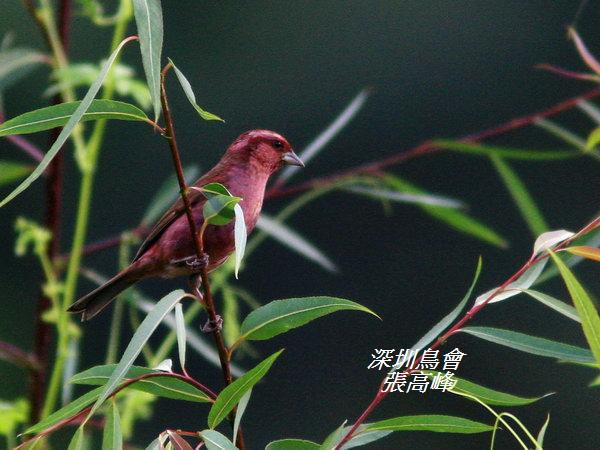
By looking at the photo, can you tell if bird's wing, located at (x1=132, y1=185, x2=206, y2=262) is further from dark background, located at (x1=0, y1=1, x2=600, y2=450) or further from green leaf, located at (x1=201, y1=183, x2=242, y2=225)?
dark background, located at (x1=0, y1=1, x2=600, y2=450)

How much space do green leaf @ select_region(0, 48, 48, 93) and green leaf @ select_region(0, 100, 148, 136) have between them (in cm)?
162

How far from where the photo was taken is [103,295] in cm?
343

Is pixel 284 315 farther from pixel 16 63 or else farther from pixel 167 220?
pixel 16 63

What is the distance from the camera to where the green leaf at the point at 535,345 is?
224cm

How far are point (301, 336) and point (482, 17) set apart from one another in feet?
13.7

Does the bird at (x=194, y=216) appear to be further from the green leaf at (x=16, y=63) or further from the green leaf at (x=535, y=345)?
the green leaf at (x=535, y=345)

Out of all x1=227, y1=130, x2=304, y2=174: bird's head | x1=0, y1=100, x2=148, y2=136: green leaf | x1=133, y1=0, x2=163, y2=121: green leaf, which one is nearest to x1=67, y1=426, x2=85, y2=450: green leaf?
x1=0, y1=100, x2=148, y2=136: green leaf

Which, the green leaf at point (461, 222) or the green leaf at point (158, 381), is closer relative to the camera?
the green leaf at point (158, 381)

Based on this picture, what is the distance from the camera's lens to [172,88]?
1101cm

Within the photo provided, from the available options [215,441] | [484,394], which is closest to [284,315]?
[215,441]

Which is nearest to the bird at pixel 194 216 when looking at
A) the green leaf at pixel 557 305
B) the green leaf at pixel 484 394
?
the green leaf at pixel 484 394

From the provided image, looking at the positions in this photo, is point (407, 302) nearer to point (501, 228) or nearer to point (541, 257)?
point (501, 228)

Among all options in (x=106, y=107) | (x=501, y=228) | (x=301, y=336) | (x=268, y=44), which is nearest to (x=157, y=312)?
(x=106, y=107)

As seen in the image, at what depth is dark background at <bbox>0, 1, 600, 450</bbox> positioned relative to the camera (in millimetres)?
10648
